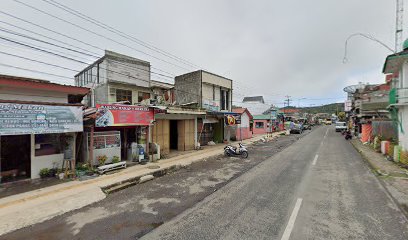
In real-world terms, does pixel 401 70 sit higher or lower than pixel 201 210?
higher

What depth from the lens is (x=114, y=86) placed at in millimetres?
18625

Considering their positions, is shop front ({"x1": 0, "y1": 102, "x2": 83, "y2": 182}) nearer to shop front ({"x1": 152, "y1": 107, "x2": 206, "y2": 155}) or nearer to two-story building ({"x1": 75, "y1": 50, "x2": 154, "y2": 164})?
two-story building ({"x1": 75, "y1": 50, "x2": 154, "y2": 164})

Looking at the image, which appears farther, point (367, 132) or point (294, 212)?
point (367, 132)

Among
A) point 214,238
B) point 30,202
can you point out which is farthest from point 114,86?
point 214,238

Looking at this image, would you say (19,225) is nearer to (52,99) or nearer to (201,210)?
(201,210)

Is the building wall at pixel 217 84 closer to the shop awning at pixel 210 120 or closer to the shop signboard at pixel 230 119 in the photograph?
the shop awning at pixel 210 120

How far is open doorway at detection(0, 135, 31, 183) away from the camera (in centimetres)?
888

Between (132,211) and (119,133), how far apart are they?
283 inches

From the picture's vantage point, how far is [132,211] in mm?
6188

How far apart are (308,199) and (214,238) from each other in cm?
413

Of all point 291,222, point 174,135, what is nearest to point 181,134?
point 174,135

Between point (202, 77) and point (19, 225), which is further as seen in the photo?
point (202, 77)

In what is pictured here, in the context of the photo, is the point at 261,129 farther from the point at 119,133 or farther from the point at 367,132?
the point at 119,133

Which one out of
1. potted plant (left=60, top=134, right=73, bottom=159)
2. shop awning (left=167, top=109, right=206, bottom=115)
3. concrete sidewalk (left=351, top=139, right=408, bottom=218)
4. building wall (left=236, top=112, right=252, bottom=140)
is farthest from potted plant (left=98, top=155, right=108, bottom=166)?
building wall (left=236, top=112, right=252, bottom=140)
